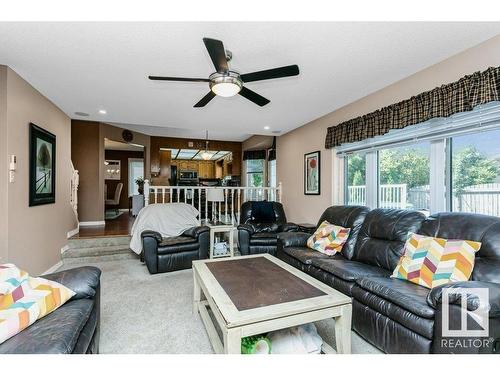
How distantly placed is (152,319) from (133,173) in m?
8.55

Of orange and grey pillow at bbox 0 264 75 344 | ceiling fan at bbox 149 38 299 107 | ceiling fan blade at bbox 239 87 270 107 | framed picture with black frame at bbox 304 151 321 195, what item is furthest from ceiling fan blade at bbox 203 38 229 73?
framed picture with black frame at bbox 304 151 321 195

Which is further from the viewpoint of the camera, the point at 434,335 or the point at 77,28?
the point at 77,28

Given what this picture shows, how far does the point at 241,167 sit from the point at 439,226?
21.7ft

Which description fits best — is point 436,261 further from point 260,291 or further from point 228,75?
point 228,75

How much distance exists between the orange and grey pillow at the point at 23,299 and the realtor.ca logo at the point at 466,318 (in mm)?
2239

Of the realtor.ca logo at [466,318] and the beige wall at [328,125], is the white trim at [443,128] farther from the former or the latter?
the realtor.ca logo at [466,318]

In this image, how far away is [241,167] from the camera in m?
8.38

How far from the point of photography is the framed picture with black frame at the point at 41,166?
116 inches

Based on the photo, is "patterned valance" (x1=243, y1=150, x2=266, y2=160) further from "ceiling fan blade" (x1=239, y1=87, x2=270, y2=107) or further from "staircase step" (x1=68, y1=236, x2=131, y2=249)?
"ceiling fan blade" (x1=239, y1=87, x2=270, y2=107)

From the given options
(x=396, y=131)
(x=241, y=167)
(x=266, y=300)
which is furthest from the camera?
(x=241, y=167)

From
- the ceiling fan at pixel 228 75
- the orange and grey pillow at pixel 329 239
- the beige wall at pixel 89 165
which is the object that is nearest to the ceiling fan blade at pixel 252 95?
the ceiling fan at pixel 228 75
